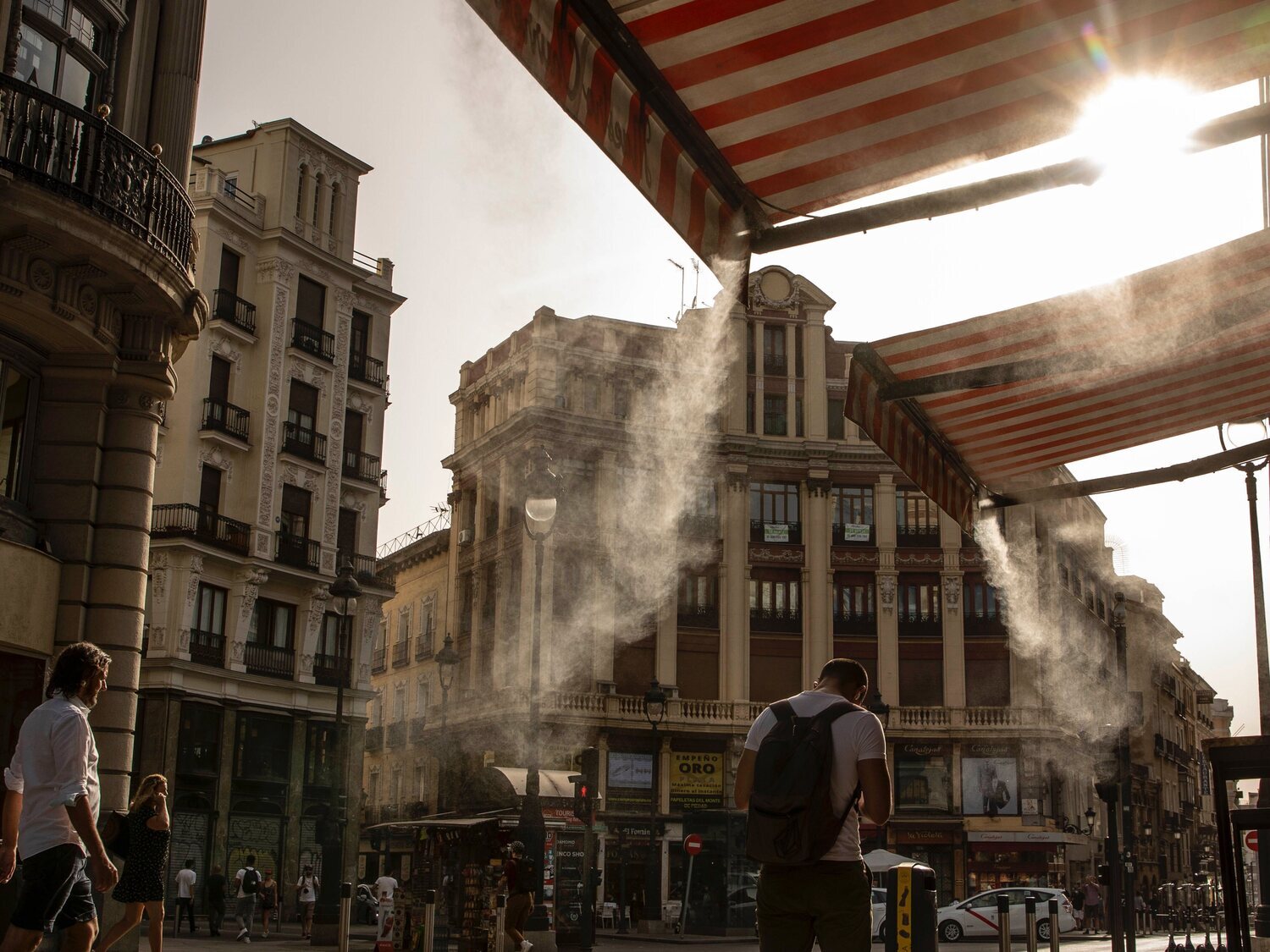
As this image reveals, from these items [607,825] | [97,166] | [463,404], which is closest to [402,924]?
[97,166]

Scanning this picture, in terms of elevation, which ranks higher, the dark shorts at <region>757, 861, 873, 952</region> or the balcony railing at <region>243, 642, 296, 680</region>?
the balcony railing at <region>243, 642, 296, 680</region>

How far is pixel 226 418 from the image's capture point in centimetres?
3759

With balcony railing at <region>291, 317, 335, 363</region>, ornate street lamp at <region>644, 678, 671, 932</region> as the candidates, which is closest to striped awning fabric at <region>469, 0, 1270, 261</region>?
ornate street lamp at <region>644, 678, 671, 932</region>

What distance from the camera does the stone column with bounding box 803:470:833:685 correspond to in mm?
49375

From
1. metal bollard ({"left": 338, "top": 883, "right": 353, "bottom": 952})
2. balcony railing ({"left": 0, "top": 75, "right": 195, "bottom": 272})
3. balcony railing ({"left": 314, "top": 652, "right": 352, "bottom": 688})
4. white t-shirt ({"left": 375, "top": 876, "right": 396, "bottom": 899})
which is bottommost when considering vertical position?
white t-shirt ({"left": 375, "top": 876, "right": 396, "bottom": 899})

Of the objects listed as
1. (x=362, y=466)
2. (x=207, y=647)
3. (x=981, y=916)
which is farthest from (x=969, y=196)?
(x=362, y=466)

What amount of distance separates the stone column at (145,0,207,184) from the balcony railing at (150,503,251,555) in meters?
22.3

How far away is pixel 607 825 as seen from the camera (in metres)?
45.8

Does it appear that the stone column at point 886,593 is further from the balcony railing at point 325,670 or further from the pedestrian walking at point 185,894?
the pedestrian walking at point 185,894

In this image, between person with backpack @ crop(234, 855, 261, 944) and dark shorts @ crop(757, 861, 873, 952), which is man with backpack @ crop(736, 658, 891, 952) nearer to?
dark shorts @ crop(757, 861, 873, 952)

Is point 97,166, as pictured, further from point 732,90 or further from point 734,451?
point 734,451

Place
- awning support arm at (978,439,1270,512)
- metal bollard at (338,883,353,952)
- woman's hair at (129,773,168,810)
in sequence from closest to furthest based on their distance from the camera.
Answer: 1. awning support arm at (978,439,1270,512)
2. woman's hair at (129,773,168,810)
3. metal bollard at (338,883,353,952)

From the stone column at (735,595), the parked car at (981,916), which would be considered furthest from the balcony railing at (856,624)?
the parked car at (981,916)

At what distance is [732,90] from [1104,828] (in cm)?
5959
